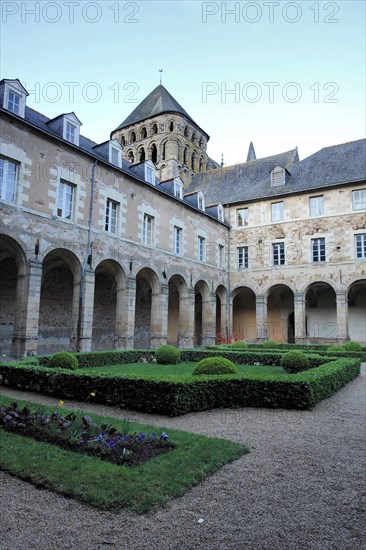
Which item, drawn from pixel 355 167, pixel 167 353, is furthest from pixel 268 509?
pixel 355 167

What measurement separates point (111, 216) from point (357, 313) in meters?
15.5

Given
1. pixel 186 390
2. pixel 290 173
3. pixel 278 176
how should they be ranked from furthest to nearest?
pixel 290 173
pixel 278 176
pixel 186 390

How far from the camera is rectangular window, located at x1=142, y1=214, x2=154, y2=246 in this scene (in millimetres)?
17484

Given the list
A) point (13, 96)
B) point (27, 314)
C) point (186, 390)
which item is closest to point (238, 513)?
point (186, 390)

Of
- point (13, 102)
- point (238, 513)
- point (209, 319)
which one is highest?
point (13, 102)

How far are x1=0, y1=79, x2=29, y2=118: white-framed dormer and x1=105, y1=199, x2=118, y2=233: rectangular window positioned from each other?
4.57 meters

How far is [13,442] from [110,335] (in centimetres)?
1567

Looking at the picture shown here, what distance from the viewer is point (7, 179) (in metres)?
12.1

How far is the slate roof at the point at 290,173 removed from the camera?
2114 cm

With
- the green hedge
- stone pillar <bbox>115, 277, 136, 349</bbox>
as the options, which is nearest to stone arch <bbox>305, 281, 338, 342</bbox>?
stone pillar <bbox>115, 277, 136, 349</bbox>

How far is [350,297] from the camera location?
23.0 meters

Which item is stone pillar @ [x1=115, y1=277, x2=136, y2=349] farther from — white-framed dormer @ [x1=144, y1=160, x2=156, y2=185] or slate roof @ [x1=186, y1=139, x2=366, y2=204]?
slate roof @ [x1=186, y1=139, x2=366, y2=204]

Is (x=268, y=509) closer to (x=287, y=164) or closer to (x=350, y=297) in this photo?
(x=350, y=297)

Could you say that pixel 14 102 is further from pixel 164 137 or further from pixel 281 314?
pixel 281 314
